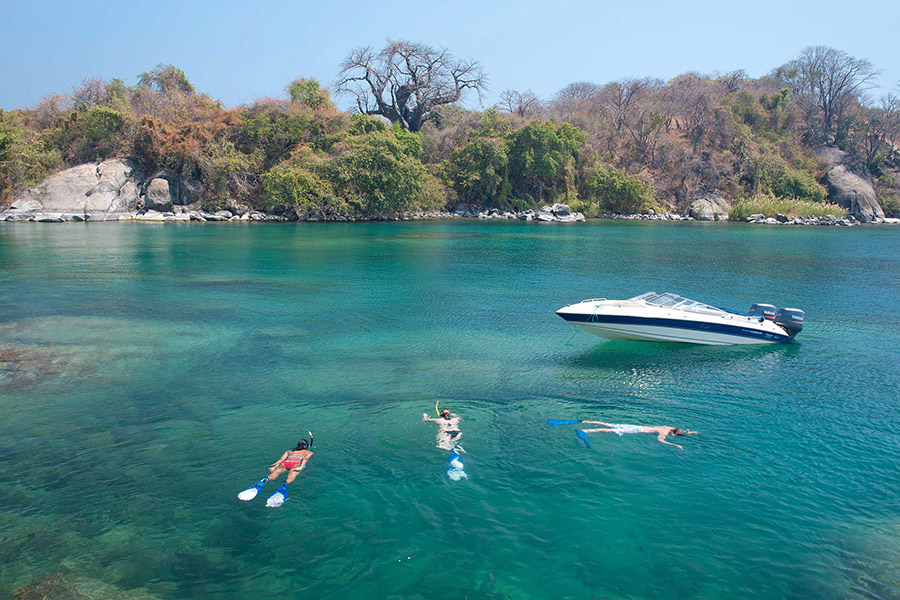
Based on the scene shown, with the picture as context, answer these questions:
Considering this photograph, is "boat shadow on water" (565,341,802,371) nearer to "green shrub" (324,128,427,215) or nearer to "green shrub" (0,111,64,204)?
"green shrub" (324,128,427,215)

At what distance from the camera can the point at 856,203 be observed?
8312 cm

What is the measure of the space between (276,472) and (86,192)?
67.2m

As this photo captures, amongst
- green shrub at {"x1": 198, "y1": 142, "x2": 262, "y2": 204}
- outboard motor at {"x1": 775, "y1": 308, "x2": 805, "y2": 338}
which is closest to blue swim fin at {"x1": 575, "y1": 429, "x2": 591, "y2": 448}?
outboard motor at {"x1": 775, "y1": 308, "x2": 805, "y2": 338}

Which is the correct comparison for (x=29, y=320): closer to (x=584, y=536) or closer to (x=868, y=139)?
(x=584, y=536)

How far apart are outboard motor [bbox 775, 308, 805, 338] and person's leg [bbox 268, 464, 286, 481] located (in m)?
17.4

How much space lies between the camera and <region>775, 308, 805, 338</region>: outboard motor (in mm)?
19297

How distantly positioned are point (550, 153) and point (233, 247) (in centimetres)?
4747

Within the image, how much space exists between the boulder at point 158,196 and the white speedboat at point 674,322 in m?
61.9

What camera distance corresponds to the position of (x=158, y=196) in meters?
65.9

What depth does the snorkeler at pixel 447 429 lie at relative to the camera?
11578 mm

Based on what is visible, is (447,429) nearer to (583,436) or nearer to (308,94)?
(583,436)

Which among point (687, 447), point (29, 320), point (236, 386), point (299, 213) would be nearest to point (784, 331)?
point (687, 447)

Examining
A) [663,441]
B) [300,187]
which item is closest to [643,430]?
[663,441]

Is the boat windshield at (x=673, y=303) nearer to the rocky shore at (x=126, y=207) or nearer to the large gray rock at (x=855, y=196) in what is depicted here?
the rocky shore at (x=126, y=207)
